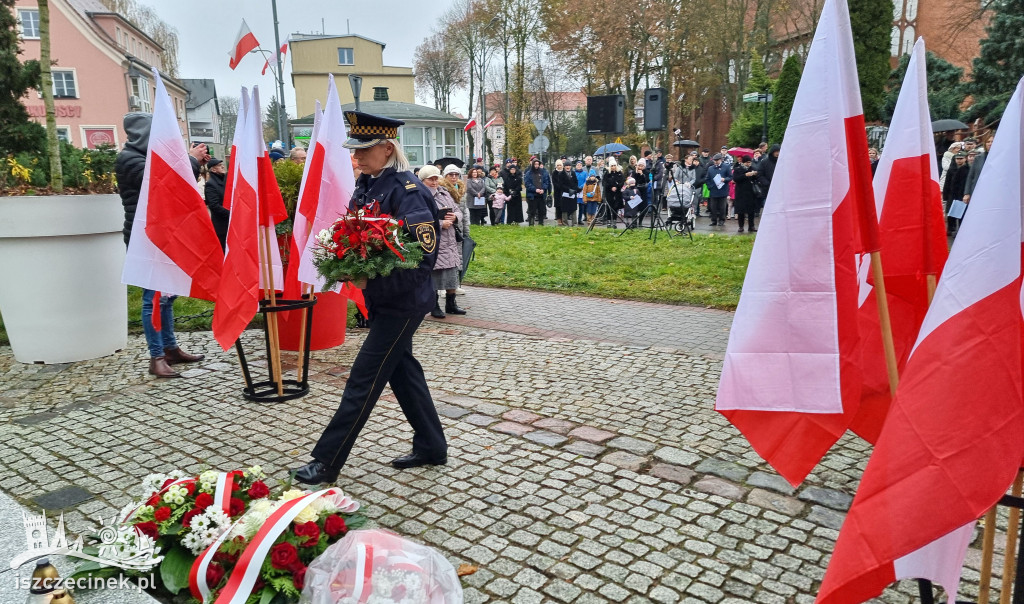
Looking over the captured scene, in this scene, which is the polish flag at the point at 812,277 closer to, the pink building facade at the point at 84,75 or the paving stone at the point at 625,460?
the paving stone at the point at 625,460

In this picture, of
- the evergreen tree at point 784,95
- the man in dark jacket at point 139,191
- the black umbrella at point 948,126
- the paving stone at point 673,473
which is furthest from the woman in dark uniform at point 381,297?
the evergreen tree at point 784,95

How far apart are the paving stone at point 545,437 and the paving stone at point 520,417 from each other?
233 millimetres

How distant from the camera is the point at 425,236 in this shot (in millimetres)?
4117

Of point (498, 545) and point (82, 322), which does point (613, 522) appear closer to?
point (498, 545)

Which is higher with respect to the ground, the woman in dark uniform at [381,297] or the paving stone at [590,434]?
the woman in dark uniform at [381,297]

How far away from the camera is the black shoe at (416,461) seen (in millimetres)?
4543

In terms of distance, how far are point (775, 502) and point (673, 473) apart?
634 millimetres

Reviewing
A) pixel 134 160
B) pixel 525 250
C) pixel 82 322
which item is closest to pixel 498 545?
pixel 134 160

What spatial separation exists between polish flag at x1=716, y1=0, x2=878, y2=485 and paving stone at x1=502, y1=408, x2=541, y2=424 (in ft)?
9.92

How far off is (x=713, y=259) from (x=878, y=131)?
13.3 meters

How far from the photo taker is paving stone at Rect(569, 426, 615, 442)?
16.4 feet

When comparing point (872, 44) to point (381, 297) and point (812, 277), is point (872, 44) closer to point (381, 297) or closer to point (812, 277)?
point (381, 297)

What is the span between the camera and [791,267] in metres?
2.37

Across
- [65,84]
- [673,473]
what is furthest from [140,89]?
[673,473]
